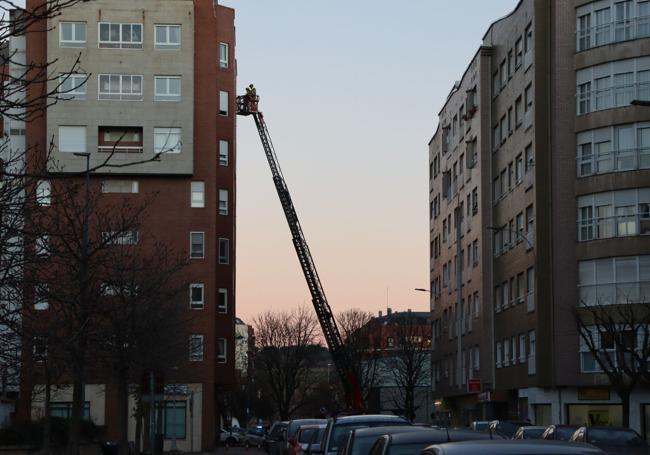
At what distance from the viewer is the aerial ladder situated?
67.8 m

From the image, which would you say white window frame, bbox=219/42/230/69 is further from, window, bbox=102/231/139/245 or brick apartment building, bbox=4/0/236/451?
window, bbox=102/231/139/245

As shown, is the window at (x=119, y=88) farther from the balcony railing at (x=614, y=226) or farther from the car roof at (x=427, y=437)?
the car roof at (x=427, y=437)

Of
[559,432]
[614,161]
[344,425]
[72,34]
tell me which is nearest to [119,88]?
[72,34]

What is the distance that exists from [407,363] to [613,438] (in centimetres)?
7080

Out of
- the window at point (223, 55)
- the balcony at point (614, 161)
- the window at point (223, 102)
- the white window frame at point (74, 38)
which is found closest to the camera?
the balcony at point (614, 161)

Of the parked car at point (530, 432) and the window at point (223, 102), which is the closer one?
the parked car at point (530, 432)

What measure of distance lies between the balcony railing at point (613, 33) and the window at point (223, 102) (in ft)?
85.0

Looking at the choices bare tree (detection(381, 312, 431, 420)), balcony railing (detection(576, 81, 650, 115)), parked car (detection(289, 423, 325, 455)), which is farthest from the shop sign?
bare tree (detection(381, 312, 431, 420))

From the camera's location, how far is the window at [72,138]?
218 feet

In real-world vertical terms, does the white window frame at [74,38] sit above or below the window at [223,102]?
above

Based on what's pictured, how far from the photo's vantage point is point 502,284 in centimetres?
6481

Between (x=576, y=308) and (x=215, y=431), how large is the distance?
2855 centimetres

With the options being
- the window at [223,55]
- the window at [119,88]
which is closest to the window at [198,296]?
the window at [119,88]

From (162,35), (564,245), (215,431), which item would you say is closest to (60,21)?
(162,35)
